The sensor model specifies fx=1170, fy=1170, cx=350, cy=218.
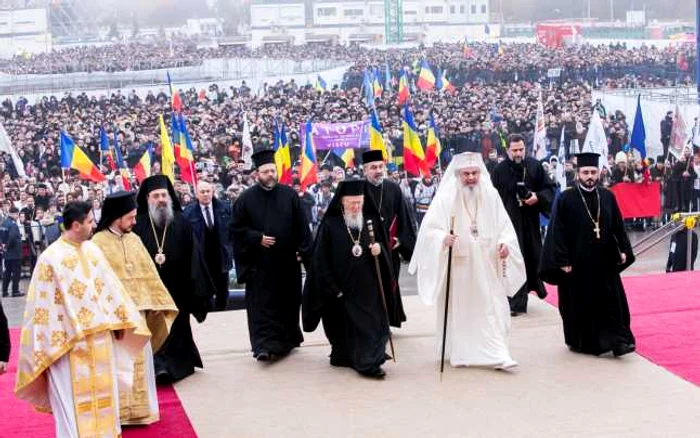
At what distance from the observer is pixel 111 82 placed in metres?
38.6

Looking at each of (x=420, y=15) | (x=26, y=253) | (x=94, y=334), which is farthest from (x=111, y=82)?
(x=94, y=334)

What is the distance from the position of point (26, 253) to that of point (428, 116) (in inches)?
522

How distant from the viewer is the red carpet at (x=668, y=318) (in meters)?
8.43

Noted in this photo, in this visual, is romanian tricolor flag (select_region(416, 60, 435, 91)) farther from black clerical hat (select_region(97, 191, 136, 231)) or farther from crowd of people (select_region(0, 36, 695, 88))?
black clerical hat (select_region(97, 191, 136, 231))

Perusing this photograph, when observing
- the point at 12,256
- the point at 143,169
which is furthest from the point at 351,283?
the point at 143,169

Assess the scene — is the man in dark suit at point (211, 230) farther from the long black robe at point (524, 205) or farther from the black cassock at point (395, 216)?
the long black robe at point (524, 205)

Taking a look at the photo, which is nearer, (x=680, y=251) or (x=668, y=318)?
(x=668, y=318)

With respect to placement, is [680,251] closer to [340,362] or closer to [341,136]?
[340,362]

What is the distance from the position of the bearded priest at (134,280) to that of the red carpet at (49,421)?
0.32 ft

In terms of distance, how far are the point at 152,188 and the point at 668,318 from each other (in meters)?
4.56

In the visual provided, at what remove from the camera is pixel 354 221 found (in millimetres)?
8461

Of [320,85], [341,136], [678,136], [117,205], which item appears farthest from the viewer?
[320,85]

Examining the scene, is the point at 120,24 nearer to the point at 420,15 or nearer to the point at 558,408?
the point at 420,15

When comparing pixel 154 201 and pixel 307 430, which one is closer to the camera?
pixel 307 430
